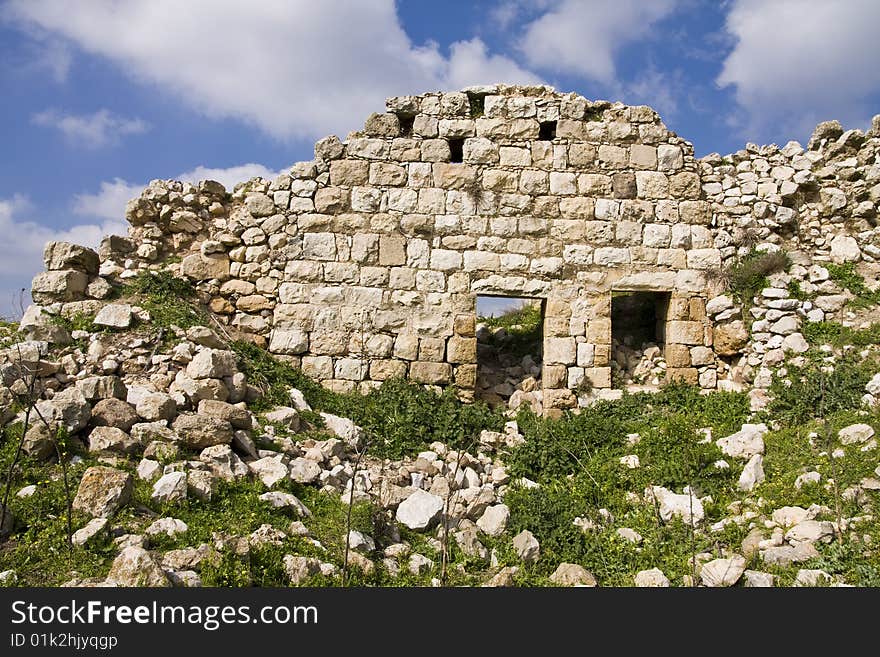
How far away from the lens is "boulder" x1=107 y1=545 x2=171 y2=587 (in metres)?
3.48

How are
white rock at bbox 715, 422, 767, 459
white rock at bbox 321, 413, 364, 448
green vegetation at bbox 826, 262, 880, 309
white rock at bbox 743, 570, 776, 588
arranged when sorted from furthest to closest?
green vegetation at bbox 826, 262, 880, 309 < white rock at bbox 321, 413, 364, 448 < white rock at bbox 715, 422, 767, 459 < white rock at bbox 743, 570, 776, 588

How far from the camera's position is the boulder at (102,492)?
13.7 ft

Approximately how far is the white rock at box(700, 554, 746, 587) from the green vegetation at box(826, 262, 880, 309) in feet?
15.7

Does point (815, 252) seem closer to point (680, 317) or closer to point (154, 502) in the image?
point (680, 317)

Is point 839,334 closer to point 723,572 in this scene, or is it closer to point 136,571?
point 723,572

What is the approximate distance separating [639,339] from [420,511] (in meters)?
4.76

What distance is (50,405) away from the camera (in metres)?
5.05

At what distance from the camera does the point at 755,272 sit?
773 cm

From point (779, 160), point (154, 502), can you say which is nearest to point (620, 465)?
point (154, 502)

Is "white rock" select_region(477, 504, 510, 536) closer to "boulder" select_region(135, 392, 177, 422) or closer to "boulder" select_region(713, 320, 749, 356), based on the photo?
"boulder" select_region(135, 392, 177, 422)

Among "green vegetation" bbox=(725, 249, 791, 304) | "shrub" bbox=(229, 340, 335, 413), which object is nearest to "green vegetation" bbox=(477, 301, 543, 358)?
"green vegetation" bbox=(725, 249, 791, 304)

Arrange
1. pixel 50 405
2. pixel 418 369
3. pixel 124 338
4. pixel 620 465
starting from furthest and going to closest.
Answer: pixel 418 369 → pixel 124 338 → pixel 620 465 → pixel 50 405

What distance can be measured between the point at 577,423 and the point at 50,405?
5283 millimetres

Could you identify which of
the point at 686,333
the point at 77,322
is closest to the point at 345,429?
the point at 77,322
